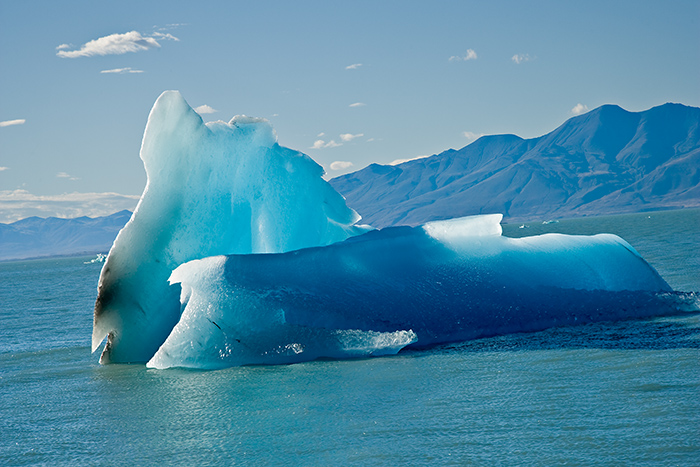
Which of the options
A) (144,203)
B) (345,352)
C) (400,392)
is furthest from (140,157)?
(400,392)

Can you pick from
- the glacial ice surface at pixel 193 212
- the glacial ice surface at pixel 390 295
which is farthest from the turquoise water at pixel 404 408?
the glacial ice surface at pixel 193 212

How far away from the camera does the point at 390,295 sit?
747 cm

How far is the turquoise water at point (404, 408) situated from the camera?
410 cm

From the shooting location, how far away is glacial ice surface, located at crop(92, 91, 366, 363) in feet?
25.7

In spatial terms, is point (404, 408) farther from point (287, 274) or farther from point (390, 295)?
point (287, 274)

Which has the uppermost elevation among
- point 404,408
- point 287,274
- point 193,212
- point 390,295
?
point 193,212

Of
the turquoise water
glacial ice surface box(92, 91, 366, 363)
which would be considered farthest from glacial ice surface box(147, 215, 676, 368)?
glacial ice surface box(92, 91, 366, 363)

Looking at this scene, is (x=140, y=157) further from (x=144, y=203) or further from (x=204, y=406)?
(x=204, y=406)

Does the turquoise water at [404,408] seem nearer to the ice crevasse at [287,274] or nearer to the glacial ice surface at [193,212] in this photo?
the ice crevasse at [287,274]

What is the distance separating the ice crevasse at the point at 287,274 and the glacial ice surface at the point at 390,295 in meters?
0.01

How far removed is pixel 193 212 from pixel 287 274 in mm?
1681

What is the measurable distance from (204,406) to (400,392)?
5.33 ft

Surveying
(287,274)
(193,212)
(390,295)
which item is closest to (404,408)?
(390,295)

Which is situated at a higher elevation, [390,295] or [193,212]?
[193,212]
